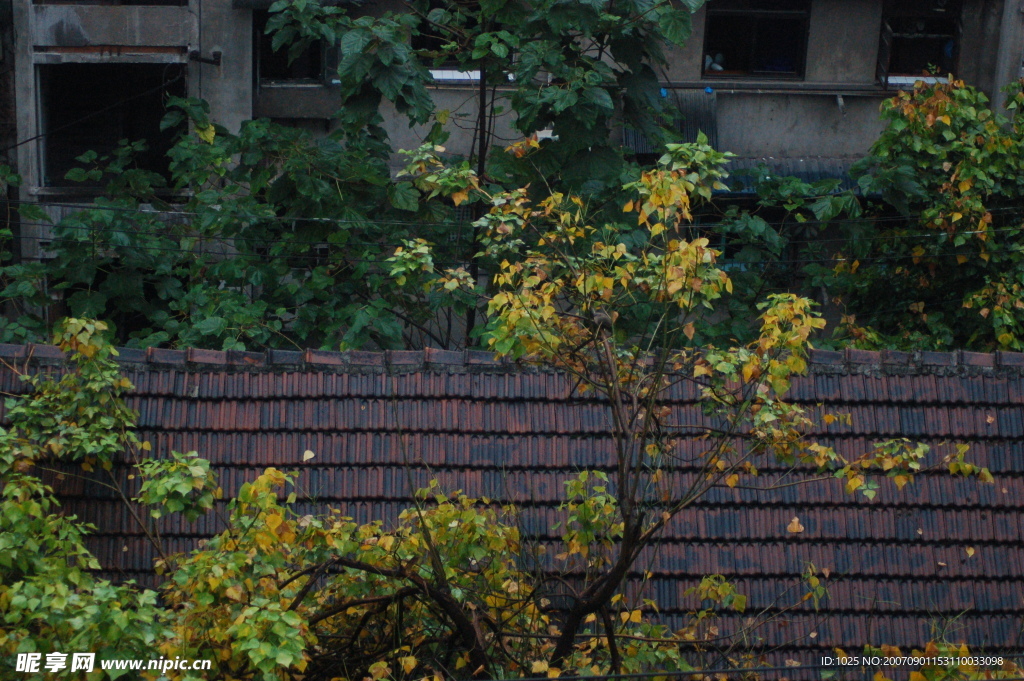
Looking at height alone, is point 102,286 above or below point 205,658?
above

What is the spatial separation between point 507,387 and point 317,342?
4229mm

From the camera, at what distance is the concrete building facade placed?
587 inches

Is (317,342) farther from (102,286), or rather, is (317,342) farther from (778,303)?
(778,303)

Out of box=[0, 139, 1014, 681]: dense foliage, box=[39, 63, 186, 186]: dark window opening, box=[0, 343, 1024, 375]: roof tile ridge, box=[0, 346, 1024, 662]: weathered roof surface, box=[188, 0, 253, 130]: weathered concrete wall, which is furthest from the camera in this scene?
box=[39, 63, 186, 186]: dark window opening

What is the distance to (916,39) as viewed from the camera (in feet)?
52.8

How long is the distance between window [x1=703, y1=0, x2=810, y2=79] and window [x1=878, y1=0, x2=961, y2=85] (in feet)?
3.90

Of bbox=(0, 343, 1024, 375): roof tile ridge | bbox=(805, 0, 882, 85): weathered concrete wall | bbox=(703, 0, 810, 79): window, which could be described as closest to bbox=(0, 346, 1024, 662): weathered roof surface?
bbox=(0, 343, 1024, 375): roof tile ridge

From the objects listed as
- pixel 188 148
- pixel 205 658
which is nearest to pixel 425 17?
pixel 188 148

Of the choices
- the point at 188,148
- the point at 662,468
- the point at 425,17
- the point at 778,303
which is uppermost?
the point at 425,17

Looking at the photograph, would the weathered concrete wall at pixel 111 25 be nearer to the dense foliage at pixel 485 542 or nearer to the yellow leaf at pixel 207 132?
the yellow leaf at pixel 207 132

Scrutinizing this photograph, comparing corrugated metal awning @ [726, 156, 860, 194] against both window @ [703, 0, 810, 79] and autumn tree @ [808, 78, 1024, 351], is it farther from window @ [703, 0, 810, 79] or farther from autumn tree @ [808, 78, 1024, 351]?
autumn tree @ [808, 78, 1024, 351]

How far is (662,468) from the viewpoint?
24.2ft

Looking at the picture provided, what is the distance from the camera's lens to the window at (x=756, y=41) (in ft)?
52.1

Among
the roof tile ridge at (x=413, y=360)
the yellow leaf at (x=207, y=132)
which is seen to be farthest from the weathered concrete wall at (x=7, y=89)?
the roof tile ridge at (x=413, y=360)
